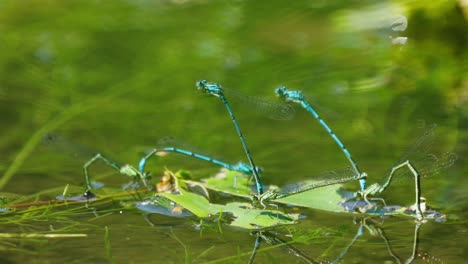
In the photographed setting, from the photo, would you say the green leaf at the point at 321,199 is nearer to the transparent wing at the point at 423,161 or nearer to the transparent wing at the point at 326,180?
the transparent wing at the point at 326,180

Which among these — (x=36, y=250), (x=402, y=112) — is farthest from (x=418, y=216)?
(x=402, y=112)

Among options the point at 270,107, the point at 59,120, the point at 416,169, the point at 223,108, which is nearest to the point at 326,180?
the point at 416,169

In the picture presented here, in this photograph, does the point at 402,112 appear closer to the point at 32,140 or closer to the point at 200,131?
the point at 200,131

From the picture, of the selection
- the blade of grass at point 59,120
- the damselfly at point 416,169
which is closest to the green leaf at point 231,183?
the damselfly at point 416,169

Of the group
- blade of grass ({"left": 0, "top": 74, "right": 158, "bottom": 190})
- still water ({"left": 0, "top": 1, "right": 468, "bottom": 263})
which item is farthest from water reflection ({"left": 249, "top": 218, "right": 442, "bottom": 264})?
blade of grass ({"left": 0, "top": 74, "right": 158, "bottom": 190})

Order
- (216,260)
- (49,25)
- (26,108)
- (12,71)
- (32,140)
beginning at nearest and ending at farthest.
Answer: (216,260) → (32,140) → (26,108) → (12,71) → (49,25)

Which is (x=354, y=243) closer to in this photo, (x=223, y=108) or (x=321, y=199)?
(x=321, y=199)

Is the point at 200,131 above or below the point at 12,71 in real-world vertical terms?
below

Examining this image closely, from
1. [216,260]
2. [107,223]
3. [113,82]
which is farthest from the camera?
[113,82]
